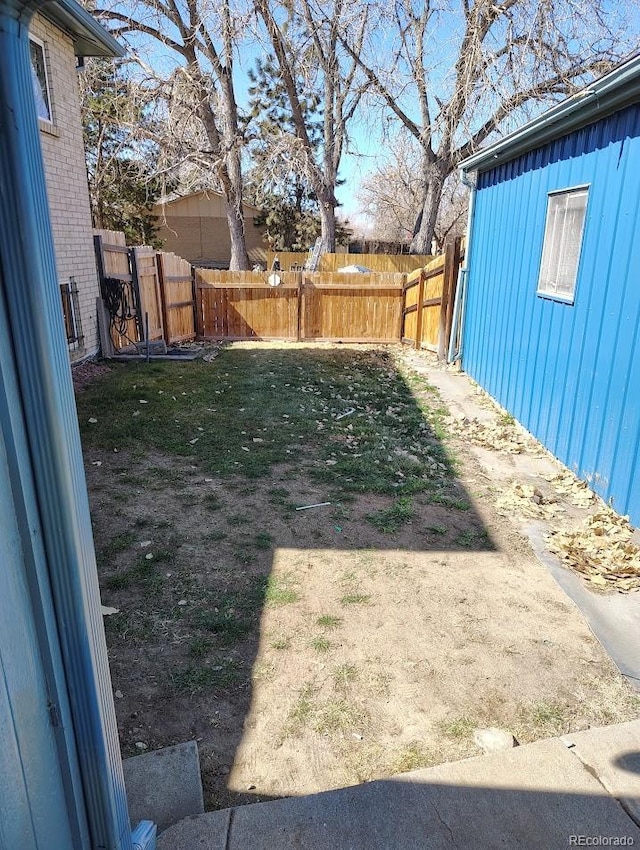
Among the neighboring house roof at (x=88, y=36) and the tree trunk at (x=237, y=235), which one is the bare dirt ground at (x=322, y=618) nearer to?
the neighboring house roof at (x=88, y=36)

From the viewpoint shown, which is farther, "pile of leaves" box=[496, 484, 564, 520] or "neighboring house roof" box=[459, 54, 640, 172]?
"pile of leaves" box=[496, 484, 564, 520]

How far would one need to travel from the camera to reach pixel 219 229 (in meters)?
32.2

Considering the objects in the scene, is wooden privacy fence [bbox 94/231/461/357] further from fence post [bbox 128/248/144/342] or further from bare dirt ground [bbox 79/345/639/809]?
bare dirt ground [bbox 79/345/639/809]

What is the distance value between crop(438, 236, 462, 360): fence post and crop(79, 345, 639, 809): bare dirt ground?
4580 millimetres

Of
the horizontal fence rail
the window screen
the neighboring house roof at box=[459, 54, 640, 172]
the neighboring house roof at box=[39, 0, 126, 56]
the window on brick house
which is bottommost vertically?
the horizontal fence rail

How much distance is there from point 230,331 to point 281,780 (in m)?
10.7

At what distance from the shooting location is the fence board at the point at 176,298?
34.4 ft

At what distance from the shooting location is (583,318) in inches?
188

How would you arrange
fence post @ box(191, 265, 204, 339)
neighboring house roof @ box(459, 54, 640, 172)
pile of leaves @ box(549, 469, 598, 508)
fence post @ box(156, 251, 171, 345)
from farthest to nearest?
fence post @ box(191, 265, 204, 339), fence post @ box(156, 251, 171, 345), pile of leaves @ box(549, 469, 598, 508), neighboring house roof @ box(459, 54, 640, 172)

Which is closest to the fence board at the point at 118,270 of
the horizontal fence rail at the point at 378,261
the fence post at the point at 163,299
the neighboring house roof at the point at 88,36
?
the fence post at the point at 163,299

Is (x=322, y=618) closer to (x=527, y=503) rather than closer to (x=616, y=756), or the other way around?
(x=616, y=756)

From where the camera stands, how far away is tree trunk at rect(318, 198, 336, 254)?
709 inches

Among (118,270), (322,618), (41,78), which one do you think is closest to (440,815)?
(322,618)

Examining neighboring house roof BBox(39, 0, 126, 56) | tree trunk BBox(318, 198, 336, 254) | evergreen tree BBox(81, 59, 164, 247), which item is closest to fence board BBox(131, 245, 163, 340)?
neighboring house roof BBox(39, 0, 126, 56)
